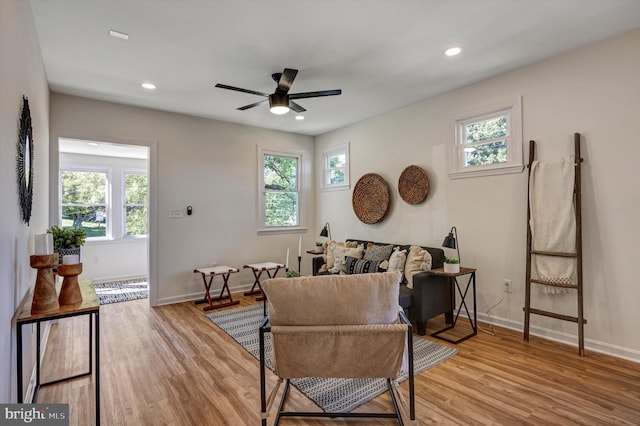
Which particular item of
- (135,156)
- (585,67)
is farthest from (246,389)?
(135,156)

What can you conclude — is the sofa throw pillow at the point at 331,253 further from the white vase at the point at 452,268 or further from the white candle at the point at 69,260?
the white candle at the point at 69,260

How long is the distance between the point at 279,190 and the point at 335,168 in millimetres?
1071

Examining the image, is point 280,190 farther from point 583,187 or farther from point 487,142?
point 583,187

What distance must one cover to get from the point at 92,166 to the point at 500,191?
6.92 metres

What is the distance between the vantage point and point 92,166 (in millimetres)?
6305

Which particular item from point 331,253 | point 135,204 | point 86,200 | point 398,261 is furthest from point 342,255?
point 86,200

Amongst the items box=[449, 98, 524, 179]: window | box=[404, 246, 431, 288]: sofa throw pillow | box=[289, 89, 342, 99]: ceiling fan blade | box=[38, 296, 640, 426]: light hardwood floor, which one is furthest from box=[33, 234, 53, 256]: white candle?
box=[449, 98, 524, 179]: window

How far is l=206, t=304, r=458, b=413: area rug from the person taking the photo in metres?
2.24

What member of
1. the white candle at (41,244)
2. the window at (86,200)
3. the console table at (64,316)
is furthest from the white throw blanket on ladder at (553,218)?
the window at (86,200)

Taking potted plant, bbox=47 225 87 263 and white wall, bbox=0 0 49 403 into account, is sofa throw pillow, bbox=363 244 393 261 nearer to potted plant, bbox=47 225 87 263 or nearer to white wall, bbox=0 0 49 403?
potted plant, bbox=47 225 87 263

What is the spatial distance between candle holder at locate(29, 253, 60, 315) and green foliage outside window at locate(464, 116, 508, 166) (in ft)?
13.0

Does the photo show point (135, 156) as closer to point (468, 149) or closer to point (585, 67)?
point (468, 149)

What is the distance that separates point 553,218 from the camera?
3094 mm

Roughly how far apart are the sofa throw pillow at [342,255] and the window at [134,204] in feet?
14.6
